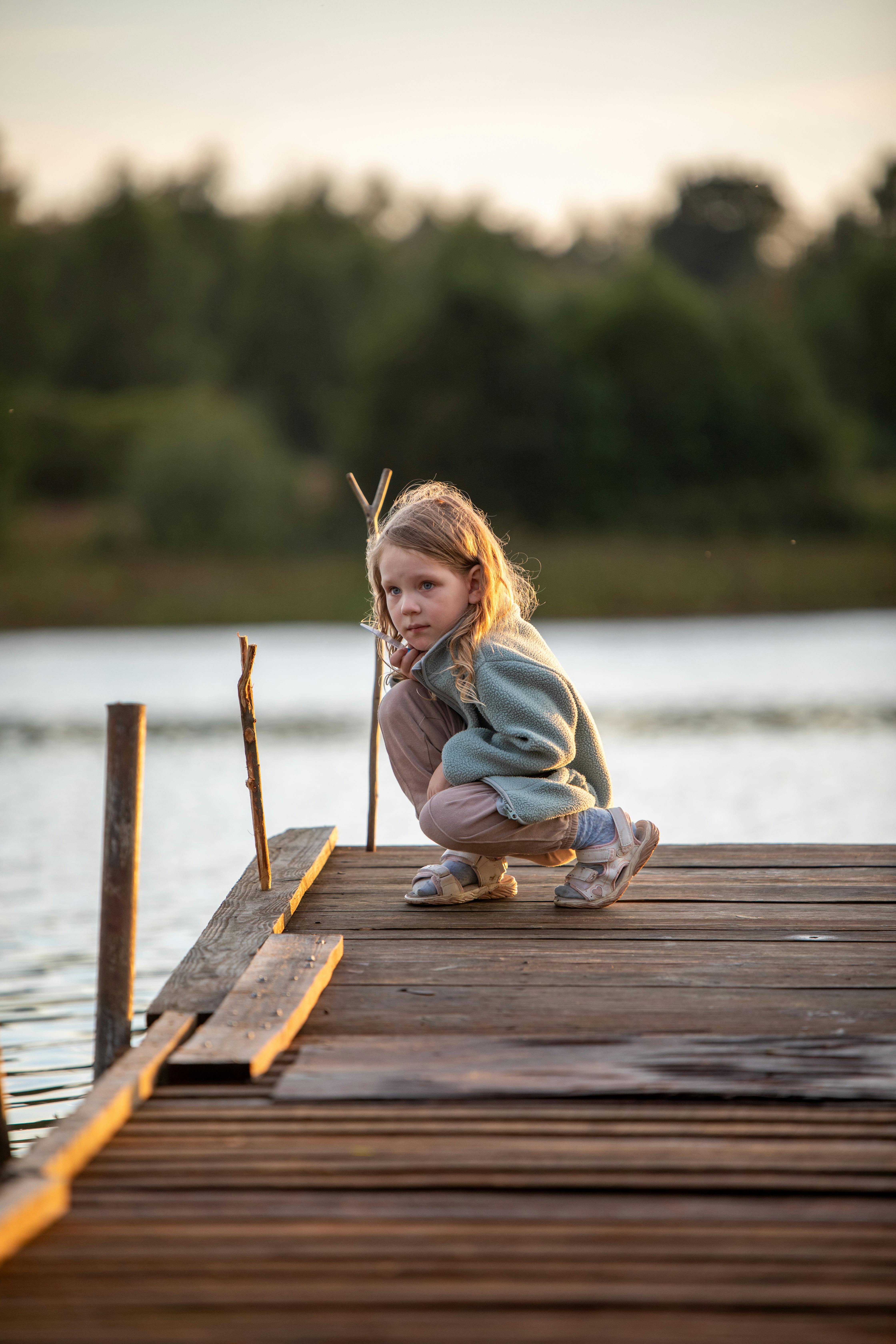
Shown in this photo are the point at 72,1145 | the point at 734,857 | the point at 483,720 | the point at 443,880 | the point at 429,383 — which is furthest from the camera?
the point at 429,383

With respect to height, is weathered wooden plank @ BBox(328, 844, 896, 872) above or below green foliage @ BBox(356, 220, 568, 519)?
below

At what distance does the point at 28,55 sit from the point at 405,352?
19430 mm

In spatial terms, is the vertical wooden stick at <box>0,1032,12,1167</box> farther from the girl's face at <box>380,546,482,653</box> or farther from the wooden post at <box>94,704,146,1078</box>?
the girl's face at <box>380,546,482,653</box>

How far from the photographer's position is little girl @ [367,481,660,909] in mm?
3002

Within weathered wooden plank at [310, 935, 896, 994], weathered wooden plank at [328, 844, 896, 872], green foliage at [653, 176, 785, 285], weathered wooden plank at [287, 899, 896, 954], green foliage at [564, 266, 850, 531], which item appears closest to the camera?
weathered wooden plank at [310, 935, 896, 994]

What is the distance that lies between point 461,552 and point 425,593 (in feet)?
0.37

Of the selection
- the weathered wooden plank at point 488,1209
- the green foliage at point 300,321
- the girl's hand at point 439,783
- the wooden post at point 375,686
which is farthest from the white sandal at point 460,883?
the green foliage at point 300,321

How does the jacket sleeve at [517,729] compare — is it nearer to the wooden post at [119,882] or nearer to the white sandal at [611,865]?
the white sandal at [611,865]

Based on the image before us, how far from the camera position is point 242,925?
298 cm

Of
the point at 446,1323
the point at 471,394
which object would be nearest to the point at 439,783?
the point at 446,1323

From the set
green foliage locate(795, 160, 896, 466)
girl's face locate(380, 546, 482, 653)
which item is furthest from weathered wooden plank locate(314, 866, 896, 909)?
green foliage locate(795, 160, 896, 466)

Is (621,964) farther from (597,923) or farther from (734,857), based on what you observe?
(734,857)

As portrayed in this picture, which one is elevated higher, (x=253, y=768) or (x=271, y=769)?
(x=253, y=768)

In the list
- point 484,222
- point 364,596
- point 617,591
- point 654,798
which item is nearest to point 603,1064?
point 654,798
